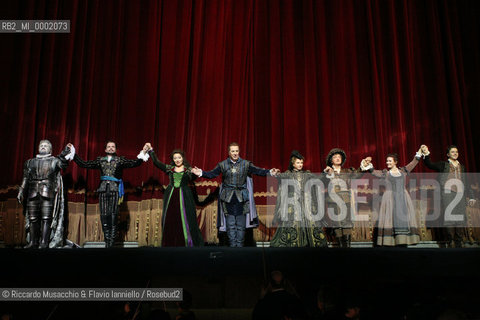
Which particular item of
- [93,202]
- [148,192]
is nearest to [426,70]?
[148,192]

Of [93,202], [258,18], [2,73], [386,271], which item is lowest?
[386,271]

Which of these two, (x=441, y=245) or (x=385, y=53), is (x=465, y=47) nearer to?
(x=385, y=53)

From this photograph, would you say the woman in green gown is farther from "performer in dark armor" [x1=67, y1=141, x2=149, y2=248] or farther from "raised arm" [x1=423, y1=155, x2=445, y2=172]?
"performer in dark armor" [x1=67, y1=141, x2=149, y2=248]

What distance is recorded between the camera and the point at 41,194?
6.07m

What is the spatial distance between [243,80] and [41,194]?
3.26m

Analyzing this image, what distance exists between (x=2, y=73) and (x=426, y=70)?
6.38 meters

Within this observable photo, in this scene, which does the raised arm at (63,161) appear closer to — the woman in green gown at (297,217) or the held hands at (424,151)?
the woman in green gown at (297,217)

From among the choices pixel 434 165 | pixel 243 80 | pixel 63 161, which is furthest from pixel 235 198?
pixel 434 165

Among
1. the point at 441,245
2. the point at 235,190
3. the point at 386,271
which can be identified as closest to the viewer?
the point at 386,271

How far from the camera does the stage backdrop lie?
7402 millimetres

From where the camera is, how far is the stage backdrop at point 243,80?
7402mm

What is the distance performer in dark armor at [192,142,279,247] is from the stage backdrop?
106cm

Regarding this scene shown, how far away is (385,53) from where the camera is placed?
7898 millimetres

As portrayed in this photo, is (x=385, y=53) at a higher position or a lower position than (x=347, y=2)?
lower
